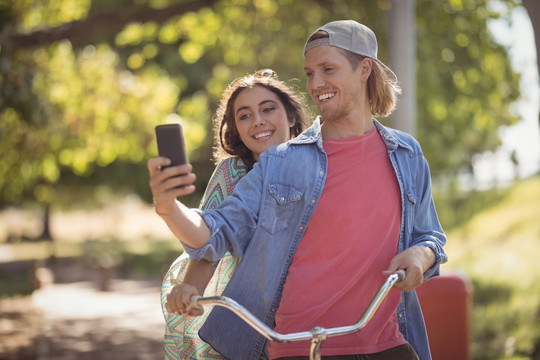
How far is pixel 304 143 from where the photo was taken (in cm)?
303

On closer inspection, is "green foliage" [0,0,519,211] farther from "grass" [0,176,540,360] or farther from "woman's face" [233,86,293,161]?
"woman's face" [233,86,293,161]

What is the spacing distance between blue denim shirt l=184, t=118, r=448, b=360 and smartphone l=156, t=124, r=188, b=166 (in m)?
0.44

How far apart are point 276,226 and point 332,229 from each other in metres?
0.22

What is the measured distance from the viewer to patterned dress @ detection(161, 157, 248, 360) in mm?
3256

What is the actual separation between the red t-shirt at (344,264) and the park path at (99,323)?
27.8 ft

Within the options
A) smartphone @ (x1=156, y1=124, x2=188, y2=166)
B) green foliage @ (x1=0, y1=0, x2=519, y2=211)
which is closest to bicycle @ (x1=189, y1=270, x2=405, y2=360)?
smartphone @ (x1=156, y1=124, x2=188, y2=166)

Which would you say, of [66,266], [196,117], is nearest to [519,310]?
[196,117]

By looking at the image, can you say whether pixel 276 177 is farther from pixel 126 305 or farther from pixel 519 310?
pixel 126 305

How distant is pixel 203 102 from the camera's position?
19734 millimetres

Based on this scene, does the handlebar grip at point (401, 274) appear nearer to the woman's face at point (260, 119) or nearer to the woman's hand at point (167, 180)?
the woman's hand at point (167, 180)

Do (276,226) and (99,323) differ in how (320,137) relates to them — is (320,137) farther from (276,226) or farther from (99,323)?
(99,323)

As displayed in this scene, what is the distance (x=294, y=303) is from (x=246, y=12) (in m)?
9.42

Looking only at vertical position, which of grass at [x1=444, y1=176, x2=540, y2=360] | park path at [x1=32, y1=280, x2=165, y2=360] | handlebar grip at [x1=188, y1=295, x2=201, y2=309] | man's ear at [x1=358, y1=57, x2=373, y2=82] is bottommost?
park path at [x1=32, y1=280, x2=165, y2=360]

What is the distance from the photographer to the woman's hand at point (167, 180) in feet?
7.65
